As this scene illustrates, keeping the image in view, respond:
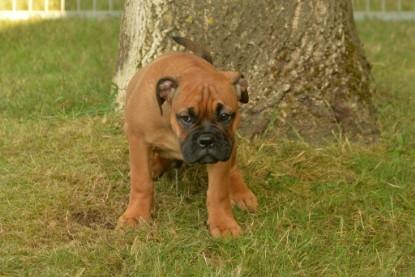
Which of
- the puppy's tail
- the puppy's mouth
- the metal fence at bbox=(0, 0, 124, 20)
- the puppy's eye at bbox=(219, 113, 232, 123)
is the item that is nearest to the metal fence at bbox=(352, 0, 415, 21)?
the metal fence at bbox=(0, 0, 124, 20)

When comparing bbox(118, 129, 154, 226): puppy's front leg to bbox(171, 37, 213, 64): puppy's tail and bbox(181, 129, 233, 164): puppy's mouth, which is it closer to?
bbox(181, 129, 233, 164): puppy's mouth

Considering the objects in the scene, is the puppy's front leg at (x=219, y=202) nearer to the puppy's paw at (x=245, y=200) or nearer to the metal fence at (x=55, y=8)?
the puppy's paw at (x=245, y=200)

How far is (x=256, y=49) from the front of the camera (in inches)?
255

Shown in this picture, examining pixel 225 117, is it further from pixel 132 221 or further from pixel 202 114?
pixel 132 221

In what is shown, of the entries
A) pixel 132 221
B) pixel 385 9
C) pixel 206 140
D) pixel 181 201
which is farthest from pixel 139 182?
pixel 385 9

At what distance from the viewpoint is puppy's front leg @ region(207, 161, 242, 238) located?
16.6ft

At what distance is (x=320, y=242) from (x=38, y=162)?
77.6 inches

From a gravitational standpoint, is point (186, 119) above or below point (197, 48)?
below

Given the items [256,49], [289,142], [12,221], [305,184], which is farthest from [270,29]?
[12,221]

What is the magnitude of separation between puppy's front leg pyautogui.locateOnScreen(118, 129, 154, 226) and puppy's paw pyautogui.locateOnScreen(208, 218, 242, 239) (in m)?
0.37

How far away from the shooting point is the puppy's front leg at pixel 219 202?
5.06 metres

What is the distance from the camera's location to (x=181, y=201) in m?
5.45

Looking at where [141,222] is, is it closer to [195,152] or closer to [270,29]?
[195,152]

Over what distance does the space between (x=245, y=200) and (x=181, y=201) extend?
0.38m
